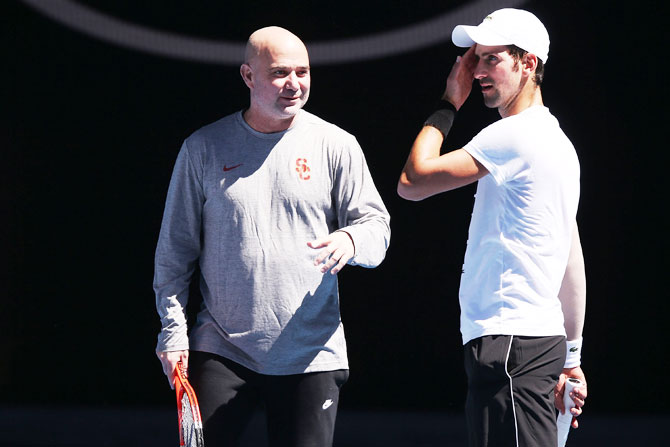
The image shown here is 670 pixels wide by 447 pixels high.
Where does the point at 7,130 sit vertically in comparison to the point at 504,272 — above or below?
above

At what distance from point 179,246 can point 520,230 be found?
93 cm

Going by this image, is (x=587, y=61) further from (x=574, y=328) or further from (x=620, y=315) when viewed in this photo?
(x=574, y=328)

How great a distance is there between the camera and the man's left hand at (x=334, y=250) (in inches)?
88.9

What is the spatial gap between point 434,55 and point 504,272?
3.01 meters

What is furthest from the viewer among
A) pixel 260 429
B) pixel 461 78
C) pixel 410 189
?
pixel 260 429

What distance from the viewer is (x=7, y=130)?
525 centimetres

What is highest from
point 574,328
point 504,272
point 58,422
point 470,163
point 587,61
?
point 587,61

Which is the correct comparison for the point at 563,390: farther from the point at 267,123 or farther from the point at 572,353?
the point at 267,123

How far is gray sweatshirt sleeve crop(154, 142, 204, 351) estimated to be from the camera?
8.25 ft

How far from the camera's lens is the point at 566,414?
2457mm

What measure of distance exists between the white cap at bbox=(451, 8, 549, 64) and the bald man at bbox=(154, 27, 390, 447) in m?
0.49

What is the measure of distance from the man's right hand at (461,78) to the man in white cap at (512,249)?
0.07 meters

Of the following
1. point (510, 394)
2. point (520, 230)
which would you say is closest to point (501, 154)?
point (520, 230)

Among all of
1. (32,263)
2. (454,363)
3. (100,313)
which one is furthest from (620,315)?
(32,263)
